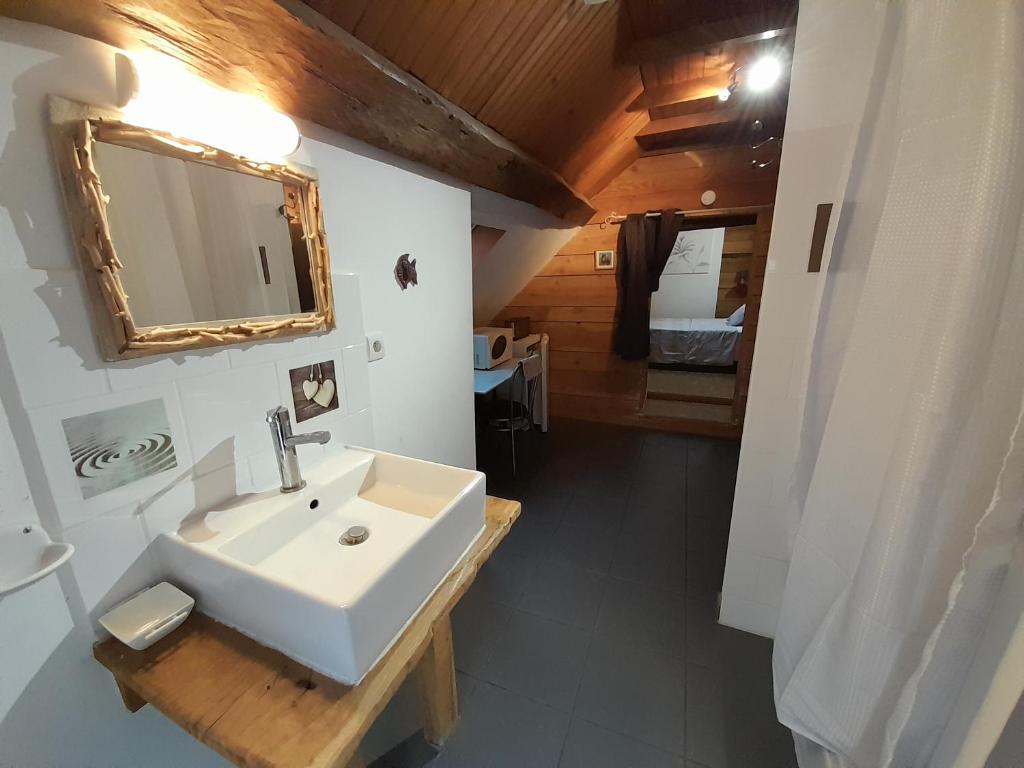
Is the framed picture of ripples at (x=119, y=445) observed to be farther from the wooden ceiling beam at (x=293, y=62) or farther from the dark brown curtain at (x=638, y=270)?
the dark brown curtain at (x=638, y=270)

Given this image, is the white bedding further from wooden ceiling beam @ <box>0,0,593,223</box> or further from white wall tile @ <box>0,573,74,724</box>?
white wall tile @ <box>0,573,74,724</box>

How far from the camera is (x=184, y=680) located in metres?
0.59

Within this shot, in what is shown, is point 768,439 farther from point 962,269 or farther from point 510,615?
point 510,615

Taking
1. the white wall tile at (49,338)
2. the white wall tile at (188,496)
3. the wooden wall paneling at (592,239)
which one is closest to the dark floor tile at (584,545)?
the white wall tile at (188,496)

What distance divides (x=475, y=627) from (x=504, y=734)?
380 mm

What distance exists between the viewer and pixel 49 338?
0.57 metres

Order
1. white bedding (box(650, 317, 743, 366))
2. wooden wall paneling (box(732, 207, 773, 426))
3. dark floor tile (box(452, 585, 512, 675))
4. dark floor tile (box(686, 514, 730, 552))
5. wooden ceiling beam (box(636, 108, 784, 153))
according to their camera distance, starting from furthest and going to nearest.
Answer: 1. white bedding (box(650, 317, 743, 366))
2. wooden wall paneling (box(732, 207, 773, 426))
3. wooden ceiling beam (box(636, 108, 784, 153))
4. dark floor tile (box(686, 514, 730, 552))
5. dark floor tile (box(452, 585, 512, 675))

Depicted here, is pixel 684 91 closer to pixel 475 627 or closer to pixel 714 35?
pixel 714 35

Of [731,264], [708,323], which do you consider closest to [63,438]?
[708,323]

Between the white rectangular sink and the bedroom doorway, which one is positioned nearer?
the white rectangular sink

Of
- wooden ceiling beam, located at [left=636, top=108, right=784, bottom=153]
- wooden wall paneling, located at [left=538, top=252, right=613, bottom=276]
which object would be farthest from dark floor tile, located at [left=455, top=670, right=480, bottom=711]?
wooden ceiling beam, located at [left=636, top=108, right=784, bottom=153]

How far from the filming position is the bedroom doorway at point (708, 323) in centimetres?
291

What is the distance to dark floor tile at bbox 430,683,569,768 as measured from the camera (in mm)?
1051

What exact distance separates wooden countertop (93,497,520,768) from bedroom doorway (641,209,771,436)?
288cm
